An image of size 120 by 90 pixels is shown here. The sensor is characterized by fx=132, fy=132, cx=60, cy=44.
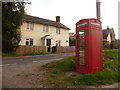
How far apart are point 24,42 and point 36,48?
2886 mm

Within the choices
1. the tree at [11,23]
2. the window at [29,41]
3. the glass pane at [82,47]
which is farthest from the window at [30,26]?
the glass pane at [82,47]

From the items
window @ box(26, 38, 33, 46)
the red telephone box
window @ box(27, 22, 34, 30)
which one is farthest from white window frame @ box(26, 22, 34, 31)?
the red telephone box

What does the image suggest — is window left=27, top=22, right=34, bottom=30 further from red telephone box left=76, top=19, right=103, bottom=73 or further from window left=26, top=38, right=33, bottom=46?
red telephone box left=76, top=19, right=103, bottom=73

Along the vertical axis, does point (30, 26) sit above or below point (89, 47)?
above

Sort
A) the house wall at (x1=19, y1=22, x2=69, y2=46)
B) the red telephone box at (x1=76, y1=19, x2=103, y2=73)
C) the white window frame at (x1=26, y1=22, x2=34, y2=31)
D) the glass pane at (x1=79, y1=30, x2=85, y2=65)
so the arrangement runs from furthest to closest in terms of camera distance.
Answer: the white window frame at (x1=26, y1=22, x2=34, y2=31), the house wall at (x1=19, y1=22, x2=69, y2=46), the glass pane at (x1=79, y1=30, x2=85, y2=65), the red telephone box at (x1=76, y1=19, x2=103, y2=73)

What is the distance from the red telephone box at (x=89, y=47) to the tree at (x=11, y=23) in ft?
41.8

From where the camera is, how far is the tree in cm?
1708

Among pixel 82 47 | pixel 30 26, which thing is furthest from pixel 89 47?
pixel 30 26

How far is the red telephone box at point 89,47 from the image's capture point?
645 centimetres

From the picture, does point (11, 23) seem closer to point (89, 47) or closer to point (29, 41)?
point (29, 41)

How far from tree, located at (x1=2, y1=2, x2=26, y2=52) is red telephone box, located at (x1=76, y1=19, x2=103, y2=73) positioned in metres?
12.7

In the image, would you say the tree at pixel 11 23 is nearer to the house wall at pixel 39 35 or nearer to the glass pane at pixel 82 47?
the house wall at pixel 39 35

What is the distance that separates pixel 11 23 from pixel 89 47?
13931mm

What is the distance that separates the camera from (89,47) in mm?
6461
